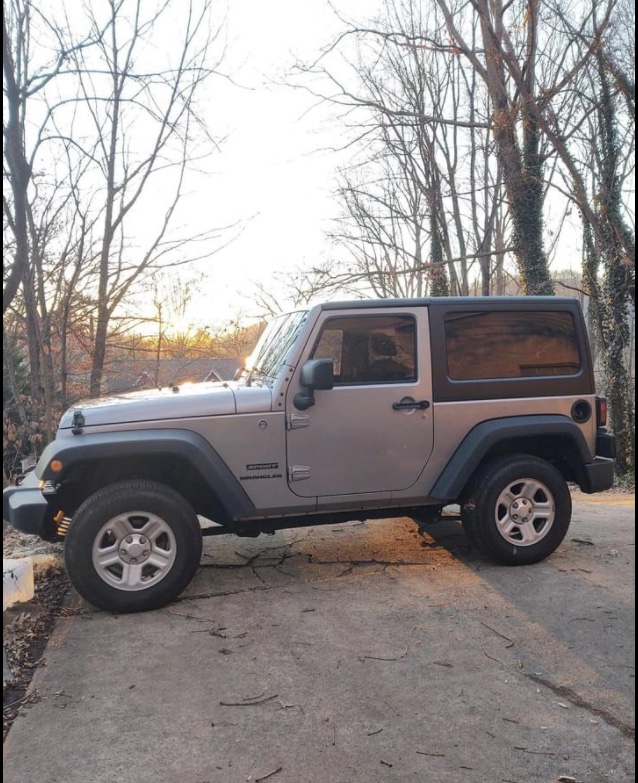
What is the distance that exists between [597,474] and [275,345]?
2.66 m

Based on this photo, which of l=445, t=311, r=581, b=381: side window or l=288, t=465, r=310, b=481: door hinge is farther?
l=445, t=311, r=581, b=381: side window

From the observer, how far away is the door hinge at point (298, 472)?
4.45 m

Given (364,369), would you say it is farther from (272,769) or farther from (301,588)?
(272,769)

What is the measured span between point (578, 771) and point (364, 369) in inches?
111

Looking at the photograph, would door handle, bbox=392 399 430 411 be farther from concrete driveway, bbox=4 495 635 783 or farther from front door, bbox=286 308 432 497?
concrete driveway, bbox=4 495 635 783

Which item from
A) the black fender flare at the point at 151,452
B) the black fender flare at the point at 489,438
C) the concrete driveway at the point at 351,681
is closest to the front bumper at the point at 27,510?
the black fender flare at the point at 151,452

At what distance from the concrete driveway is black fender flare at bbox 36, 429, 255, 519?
759 millimetres

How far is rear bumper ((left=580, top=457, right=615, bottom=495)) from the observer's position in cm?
491

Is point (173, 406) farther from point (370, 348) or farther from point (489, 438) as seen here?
point (489, 438)

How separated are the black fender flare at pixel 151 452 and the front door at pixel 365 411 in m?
0.48

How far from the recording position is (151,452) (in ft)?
13.3

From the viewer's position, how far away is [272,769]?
245 centimetres

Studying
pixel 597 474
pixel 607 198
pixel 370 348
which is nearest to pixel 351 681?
pixel 370 348

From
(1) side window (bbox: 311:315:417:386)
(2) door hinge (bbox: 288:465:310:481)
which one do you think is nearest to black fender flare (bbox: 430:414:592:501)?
(1) side window (bbox: 311:315:417:386)
